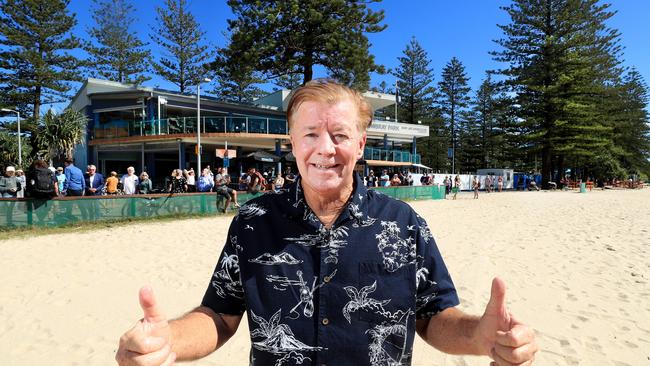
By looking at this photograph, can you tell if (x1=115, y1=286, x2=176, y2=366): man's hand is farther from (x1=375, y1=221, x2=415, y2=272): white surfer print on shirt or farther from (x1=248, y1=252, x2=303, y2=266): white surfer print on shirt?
(x1=375, y1=221, x2=415, y2=272): white surfer print on shirt

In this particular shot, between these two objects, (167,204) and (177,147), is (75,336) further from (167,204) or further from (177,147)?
(177,147)

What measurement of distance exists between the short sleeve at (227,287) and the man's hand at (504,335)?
0.86 meters

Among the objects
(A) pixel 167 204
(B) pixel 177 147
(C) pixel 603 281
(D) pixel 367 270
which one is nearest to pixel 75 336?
(D) pixel 367 270

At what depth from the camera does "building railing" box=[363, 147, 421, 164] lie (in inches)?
1107

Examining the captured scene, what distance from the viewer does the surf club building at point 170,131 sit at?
2317 centimetres

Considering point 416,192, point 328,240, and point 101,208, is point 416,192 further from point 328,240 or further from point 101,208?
point 328,240

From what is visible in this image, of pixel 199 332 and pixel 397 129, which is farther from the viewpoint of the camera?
pixel 397 129

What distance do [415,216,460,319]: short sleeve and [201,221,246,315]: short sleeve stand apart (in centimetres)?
67

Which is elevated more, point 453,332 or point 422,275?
point 422,275

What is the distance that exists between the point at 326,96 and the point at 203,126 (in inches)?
903

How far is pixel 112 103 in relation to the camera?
2672cm

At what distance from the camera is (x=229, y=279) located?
55.4 inches

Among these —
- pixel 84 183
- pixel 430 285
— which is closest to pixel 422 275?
pixel 430 285

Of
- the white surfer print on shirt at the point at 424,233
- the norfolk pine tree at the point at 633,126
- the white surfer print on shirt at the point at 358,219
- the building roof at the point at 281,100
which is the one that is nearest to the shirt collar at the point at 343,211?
the white surfer print on shirt at the point at 358,219
